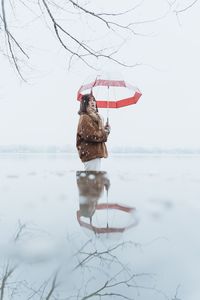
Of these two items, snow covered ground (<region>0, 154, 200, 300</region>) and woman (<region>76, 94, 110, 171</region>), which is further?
woman (<region>76, 94, 110, 171</region>)

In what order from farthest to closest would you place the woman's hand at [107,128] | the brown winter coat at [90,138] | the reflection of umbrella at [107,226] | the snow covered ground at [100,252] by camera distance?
the woman's hand at [107,128] < the brown winter coat at [90,138] < the reflection of umbrella at [107,226] < the snow covered ground at [100,252]

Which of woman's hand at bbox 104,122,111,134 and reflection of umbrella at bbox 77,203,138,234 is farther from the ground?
woman's hand at bbox 104,122,111,134

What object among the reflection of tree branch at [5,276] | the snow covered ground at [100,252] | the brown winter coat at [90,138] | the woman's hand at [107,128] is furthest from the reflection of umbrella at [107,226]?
the woman's hand at [107,128]

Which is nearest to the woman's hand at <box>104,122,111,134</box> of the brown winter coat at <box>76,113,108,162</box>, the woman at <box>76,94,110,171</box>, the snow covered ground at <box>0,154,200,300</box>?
the woman at <box>76,94,110,171</box>

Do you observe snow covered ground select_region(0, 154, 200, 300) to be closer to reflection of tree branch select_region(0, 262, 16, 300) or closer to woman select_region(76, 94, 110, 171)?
reflection of tree branch select_region(0, 262, 16, 300)

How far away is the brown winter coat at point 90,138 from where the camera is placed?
7164 mm

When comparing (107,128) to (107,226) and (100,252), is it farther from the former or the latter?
(100,252)

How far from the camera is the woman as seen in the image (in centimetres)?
717

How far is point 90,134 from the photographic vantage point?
7164 millimetres

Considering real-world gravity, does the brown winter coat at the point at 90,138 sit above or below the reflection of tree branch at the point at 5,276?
above

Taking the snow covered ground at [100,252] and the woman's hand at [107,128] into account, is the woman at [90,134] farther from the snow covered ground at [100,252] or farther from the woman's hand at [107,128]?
the snow covered ground at [100,252]

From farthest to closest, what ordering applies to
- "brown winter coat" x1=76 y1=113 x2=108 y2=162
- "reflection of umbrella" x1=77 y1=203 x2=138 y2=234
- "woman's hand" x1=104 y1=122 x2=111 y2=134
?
"woman's hand" x1=104 y1=122 x2=111 y2=134 → "brown winter coat" x1=76 y1=113 x2=108 y2=162 → "reflection of umbrella" x1=77 y1=203 x2=138 y2=234

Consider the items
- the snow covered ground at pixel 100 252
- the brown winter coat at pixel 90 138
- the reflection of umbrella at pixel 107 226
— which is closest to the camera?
the snow covered ground at pixel 100 252

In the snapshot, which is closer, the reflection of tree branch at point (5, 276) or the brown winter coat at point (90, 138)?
the reflection of tree branch at point (5, 276)
